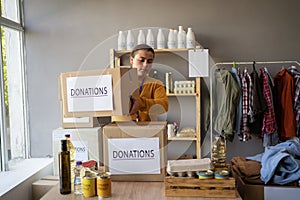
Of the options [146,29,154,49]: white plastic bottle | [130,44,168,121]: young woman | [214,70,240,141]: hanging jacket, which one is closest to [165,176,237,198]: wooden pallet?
[130,44,168,121]: young woman

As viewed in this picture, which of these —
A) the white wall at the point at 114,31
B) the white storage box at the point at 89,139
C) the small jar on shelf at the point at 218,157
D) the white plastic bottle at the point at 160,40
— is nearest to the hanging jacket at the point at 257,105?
the white wall at the point at 114,31

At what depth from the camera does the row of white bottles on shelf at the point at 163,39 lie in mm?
3039

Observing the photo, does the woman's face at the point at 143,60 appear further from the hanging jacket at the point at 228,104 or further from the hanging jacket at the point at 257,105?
the hanging jacket at the point at 257,105

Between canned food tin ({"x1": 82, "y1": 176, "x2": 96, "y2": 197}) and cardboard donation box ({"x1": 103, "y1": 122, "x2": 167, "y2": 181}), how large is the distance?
151 millimetres

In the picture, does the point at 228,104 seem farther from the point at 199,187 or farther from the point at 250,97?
the point at 199,187

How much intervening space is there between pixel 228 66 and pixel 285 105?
710 millimetres

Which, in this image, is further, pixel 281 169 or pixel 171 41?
pixel 171 41

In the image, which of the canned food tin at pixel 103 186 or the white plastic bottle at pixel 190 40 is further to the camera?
the white plastic bottle at pixel 190 40

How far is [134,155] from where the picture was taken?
4.47 ft

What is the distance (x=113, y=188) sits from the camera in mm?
1320

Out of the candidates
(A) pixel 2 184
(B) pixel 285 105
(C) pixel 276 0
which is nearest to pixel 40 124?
(A) pixel 2 184

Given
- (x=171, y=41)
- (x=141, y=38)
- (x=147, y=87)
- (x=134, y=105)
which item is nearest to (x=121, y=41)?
(x=141, y=38)

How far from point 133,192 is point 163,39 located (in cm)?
212

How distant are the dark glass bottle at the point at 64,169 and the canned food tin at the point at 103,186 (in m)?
0.16
